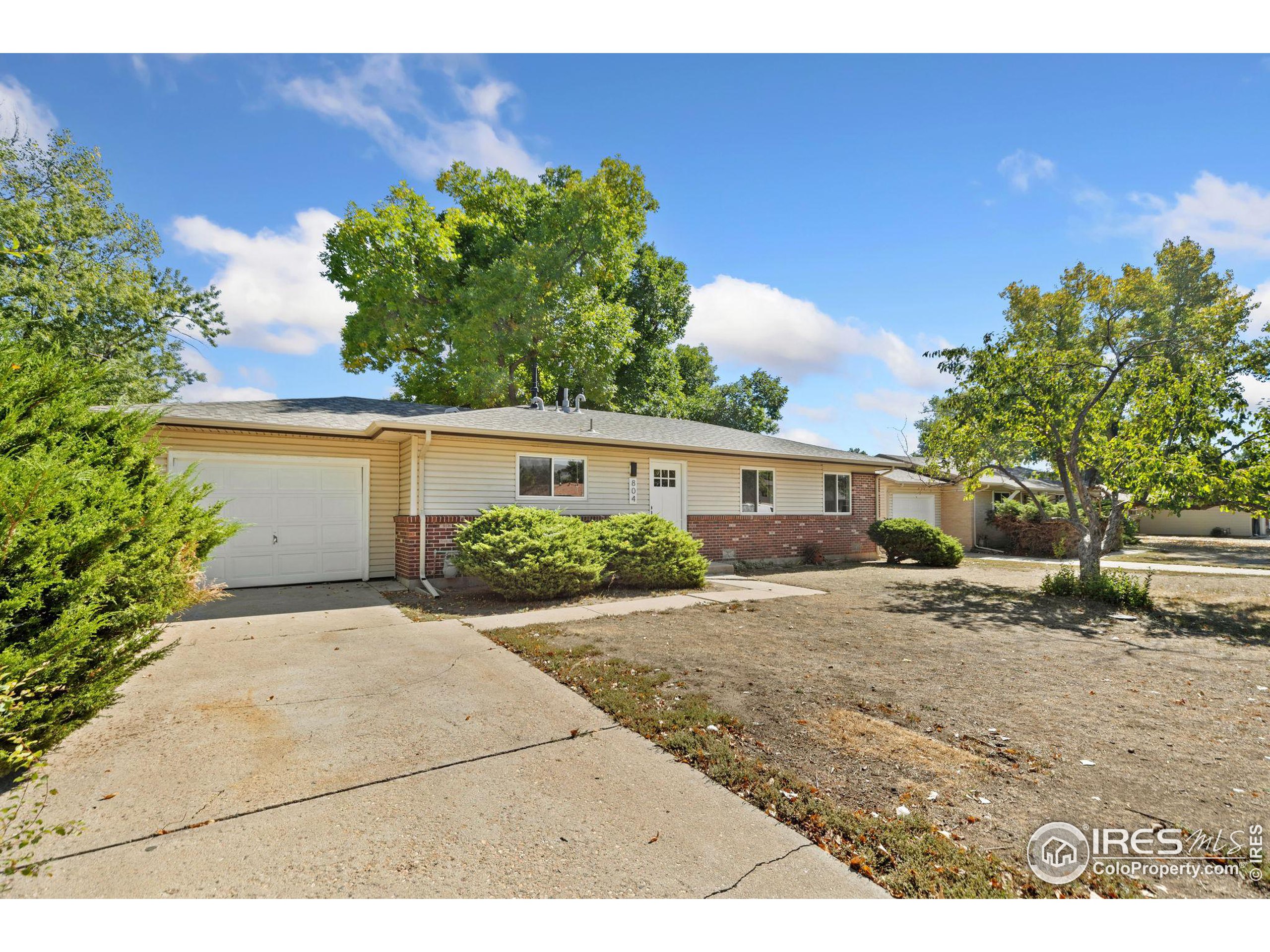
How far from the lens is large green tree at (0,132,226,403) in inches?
602

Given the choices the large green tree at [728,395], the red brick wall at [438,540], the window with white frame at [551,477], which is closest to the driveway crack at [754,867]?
the red brick wall at [438,540]

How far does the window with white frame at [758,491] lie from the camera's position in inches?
561

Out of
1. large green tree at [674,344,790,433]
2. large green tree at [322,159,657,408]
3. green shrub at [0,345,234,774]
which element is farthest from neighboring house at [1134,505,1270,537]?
green shrub at [0,345,234,774]

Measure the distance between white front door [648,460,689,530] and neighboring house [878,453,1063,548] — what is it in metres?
10.5

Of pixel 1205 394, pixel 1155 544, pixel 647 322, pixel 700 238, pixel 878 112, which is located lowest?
pixel 1155 544

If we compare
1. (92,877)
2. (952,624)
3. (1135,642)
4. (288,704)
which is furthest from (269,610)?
(1135,642)

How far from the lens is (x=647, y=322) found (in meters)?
27.5

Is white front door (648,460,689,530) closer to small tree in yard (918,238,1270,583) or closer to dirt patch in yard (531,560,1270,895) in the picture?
dirt patch in yard (531,560,1270,895)

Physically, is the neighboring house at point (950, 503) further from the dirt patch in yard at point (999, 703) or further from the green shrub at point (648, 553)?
the green shrub at point (648, 553)

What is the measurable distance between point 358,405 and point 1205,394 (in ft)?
52.3

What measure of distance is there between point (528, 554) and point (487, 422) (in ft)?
11.6

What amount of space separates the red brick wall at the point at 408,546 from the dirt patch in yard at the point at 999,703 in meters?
4.45

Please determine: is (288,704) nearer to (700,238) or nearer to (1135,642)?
(1135,642)

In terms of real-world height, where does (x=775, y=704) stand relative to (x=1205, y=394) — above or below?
below
